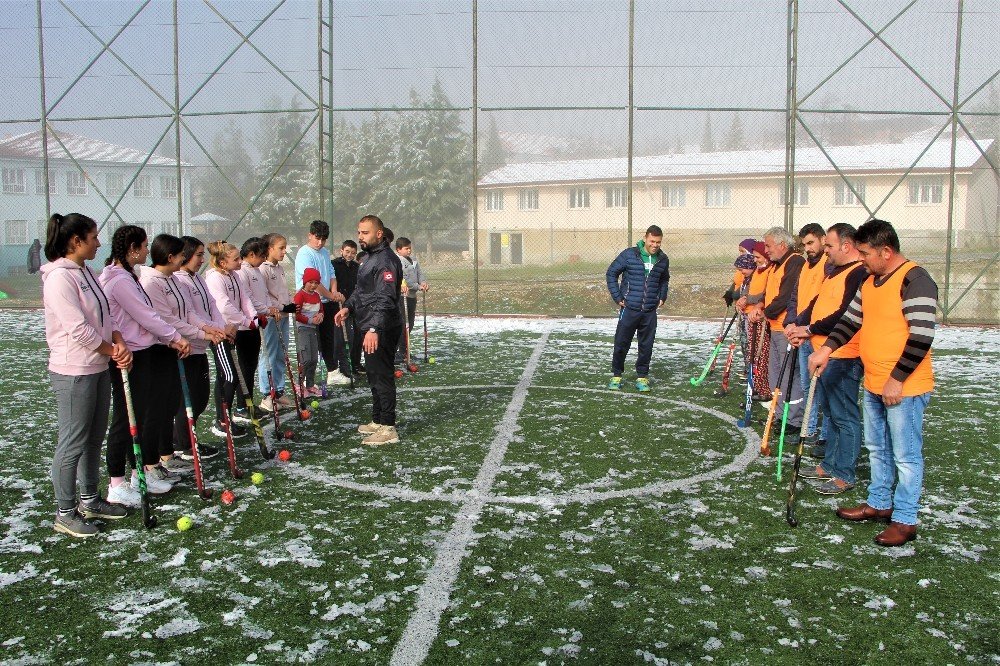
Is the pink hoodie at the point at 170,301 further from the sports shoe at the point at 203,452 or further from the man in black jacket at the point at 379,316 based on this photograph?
the man in black jacket at the point at 379,316

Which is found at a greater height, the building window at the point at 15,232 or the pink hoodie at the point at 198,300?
the building window at the point at 15,232

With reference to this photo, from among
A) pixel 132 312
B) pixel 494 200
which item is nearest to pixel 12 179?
pixel 494 200

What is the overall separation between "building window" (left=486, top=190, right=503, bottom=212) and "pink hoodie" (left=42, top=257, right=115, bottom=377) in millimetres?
17140

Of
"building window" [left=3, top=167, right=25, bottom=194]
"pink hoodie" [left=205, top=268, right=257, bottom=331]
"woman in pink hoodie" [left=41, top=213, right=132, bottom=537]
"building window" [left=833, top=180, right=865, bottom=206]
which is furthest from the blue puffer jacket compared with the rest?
"building window" [left=3, top=167, right=25, bottom=194]

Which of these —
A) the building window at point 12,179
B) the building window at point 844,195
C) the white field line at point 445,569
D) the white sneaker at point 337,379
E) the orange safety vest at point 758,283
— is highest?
the building window at point 12,179

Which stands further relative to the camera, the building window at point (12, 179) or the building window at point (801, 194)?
→ the building window at point (12, 179)

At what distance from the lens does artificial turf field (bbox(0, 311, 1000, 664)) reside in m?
4.14

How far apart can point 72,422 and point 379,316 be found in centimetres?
312

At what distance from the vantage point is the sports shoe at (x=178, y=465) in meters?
7.11

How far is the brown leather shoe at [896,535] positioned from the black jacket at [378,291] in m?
A: 4.72

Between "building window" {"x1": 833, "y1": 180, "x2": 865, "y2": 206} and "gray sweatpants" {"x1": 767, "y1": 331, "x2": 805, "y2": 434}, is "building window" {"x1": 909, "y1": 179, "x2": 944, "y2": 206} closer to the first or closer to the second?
"building window" {"x1": 833, "y1": 180, "x2": 865, "y2": 206}

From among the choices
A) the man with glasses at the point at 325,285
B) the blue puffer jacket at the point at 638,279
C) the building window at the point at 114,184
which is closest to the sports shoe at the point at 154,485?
the man with glasses at the point at 325,285

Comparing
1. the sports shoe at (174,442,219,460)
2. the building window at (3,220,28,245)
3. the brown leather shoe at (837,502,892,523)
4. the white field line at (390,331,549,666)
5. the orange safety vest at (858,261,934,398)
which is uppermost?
the building window at (3,220,28,245)

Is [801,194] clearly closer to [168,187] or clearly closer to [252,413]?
[168,187]
